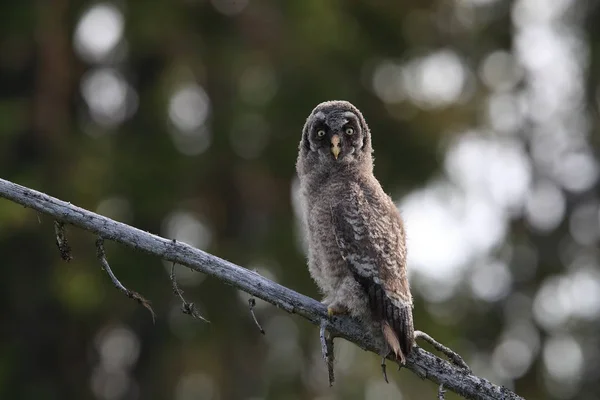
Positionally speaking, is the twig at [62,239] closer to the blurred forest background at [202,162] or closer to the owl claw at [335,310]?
the owl claw at [335,310]

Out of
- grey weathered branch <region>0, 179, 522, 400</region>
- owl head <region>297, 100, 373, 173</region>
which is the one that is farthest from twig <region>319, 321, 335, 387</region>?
owl head <region>297, 100, 373, 173</region>

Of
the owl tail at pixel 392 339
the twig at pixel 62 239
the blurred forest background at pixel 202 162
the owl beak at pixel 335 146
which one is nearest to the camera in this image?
the twig at pixel 62 239

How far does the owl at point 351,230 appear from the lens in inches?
276

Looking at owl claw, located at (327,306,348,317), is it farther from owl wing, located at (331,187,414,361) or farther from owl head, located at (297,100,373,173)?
owl head, located at (297,100,373,173)

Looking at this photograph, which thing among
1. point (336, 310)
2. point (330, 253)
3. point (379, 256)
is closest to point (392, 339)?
point (336, 310)

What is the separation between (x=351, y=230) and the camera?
732 cm

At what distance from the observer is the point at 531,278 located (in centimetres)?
2308

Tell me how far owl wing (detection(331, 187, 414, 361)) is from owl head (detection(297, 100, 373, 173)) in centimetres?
42

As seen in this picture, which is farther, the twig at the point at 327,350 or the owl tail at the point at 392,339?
the owl tail at the point at 392,339

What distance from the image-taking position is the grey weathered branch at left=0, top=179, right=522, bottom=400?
616 centimetres

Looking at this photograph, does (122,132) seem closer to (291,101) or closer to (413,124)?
(291,101)

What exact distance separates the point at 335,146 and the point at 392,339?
1643 millimetres

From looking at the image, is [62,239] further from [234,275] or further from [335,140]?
[335,140]

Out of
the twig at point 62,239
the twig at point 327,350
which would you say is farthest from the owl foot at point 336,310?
the twig at point 62,239
